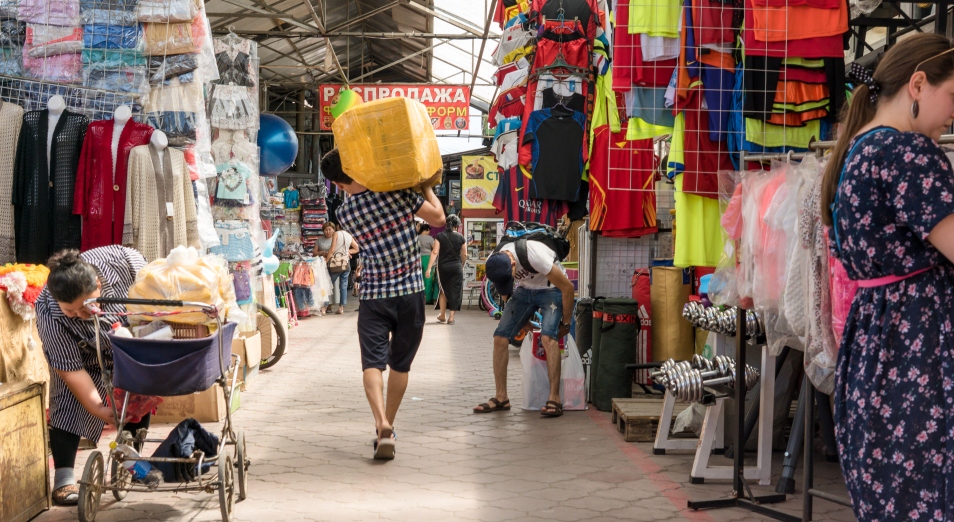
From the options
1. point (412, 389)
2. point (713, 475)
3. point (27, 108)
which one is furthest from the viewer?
point (412, 389)

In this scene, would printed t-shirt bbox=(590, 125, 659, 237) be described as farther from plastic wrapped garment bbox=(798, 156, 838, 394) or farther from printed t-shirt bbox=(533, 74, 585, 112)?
plastic wrapped garment bbox=(798, 156, 838, 394)

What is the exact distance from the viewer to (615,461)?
211 inches

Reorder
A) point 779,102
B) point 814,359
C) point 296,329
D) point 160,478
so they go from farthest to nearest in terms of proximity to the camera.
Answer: point 296,329, point 779,102, point 160,478, point 814,359

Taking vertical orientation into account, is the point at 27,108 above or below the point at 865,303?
above

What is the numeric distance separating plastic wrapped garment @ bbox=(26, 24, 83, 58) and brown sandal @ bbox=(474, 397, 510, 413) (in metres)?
4.04

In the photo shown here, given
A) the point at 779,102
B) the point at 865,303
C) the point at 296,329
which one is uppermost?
the point at 779,102

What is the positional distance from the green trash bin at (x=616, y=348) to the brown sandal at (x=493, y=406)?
74 cm

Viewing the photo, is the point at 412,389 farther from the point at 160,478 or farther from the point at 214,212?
the point at 160,478

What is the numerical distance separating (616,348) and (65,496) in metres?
4.00

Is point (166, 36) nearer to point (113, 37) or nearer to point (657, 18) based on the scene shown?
point (113, 37)

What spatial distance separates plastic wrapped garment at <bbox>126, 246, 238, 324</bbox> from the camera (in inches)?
167

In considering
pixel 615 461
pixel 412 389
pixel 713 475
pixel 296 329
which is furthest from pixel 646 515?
pixel 296 329

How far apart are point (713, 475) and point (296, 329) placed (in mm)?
10103

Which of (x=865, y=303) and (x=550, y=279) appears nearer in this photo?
(x=865, y=303)
